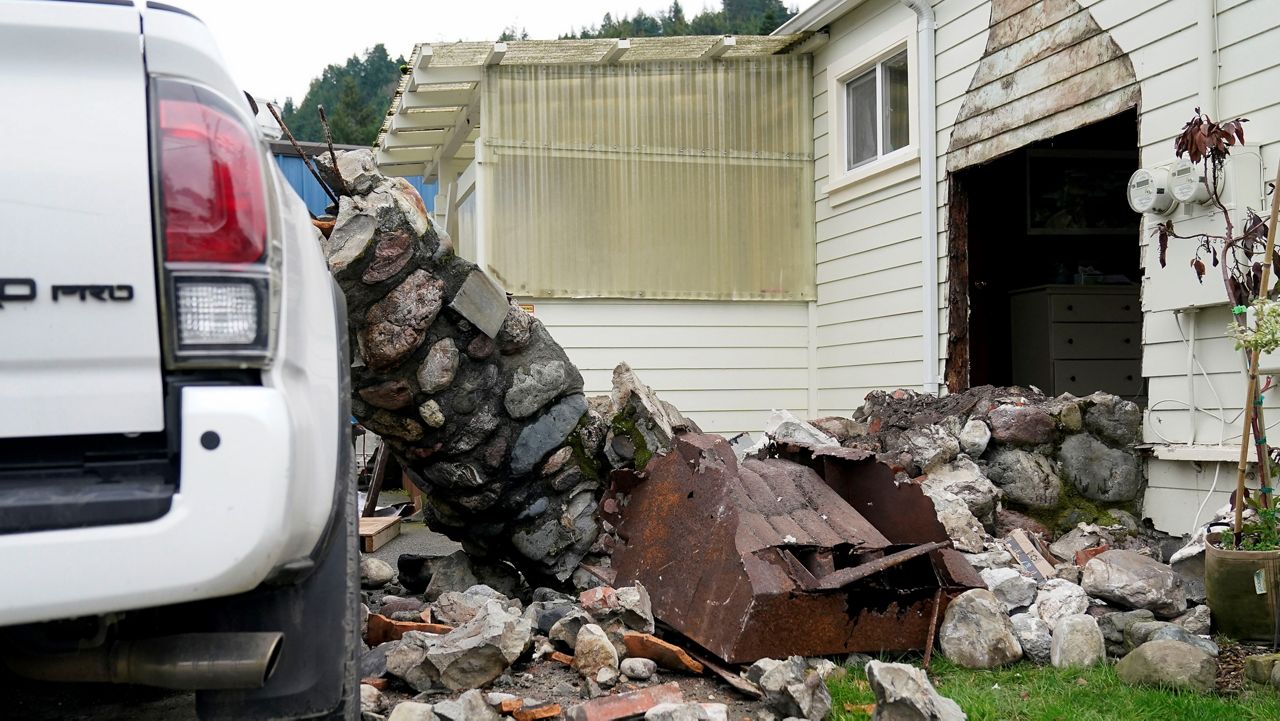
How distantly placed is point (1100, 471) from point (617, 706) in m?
3.79

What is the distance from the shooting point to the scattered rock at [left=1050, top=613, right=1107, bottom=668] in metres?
3.68

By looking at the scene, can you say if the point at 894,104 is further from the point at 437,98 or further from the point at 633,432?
the point at 633,432

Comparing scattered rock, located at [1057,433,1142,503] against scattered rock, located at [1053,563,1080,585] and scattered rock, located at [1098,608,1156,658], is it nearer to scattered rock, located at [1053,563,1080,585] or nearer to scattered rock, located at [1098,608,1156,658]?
scattered rock, located at [1053,563,1080,585]

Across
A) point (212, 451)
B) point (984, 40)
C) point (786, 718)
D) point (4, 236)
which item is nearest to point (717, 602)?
point (786, 718)

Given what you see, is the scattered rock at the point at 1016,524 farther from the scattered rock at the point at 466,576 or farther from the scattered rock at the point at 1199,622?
the scattered rock at the point at 466,576

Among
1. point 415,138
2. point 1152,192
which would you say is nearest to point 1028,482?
point 1152,192

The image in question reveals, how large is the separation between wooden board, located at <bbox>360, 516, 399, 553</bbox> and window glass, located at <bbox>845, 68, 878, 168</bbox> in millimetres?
4600

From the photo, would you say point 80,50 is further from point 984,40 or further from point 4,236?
point 984,40

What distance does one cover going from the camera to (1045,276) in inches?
336

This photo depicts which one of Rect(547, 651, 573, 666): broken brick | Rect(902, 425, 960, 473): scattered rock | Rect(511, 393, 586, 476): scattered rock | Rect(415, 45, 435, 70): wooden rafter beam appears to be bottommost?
Rect(547, 651, 573, 666): broken brick

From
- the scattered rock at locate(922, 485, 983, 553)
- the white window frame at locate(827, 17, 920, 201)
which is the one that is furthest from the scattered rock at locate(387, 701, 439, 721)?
the white window frame at locate(827, 17, 920, 201)

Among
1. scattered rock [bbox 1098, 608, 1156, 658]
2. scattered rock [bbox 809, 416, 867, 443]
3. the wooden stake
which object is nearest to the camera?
scattered rock [bbox 1098, 608, 1156, 658]

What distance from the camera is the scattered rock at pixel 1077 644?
3678 millimetres

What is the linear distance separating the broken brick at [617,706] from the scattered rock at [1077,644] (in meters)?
1.51
